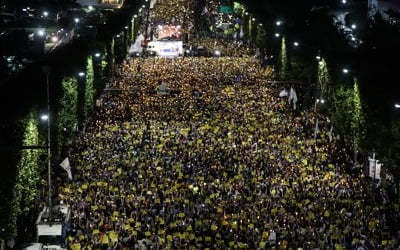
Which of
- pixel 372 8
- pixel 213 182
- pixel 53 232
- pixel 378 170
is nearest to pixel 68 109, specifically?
pixel 213 182

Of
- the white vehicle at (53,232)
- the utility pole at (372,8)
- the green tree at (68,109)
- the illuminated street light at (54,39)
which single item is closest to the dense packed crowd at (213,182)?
the white vehicle at (53,232)

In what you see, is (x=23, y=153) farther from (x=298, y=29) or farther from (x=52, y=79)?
(x=298, y=29)

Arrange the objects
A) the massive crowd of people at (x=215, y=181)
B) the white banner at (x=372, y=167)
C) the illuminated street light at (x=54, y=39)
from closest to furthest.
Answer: the massive crowd of people at (x=215, y=181), the white banner at (x=372, y=167), the illuminated street light at (x=54, y=39)

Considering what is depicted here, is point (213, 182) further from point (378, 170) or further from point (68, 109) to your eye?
point (68, 109)

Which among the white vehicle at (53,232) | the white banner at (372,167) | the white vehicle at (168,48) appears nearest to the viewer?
the white vehicle at (53,232)

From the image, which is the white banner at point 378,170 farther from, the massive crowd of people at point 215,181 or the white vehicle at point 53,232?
the white vehicle at point 53,232

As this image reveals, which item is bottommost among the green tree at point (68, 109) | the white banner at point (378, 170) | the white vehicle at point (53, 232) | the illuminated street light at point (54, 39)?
the white vehicle at point (53, 232)

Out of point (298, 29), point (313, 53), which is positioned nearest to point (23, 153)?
point (313, 53)
